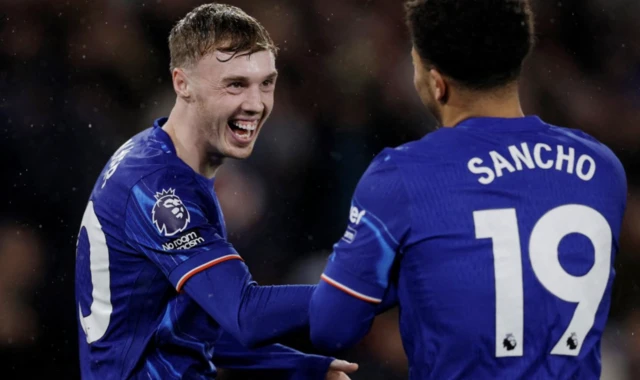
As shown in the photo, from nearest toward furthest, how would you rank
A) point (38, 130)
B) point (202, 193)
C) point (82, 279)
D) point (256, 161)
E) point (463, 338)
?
point (463, 338), point (202, 193), point (82, 279), point (38, 130), point (256, 161)

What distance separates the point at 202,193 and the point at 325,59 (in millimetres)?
3055

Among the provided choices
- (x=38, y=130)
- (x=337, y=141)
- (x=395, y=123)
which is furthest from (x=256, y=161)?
(x=38, y=130)

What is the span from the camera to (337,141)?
18.2 ft

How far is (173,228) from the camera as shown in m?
2.63

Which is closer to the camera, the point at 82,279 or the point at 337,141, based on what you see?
the point at 82,279

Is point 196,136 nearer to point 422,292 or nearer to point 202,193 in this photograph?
point 202,193

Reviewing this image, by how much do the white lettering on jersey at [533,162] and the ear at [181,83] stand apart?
123 cm

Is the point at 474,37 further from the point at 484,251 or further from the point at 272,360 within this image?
the point at 272,360

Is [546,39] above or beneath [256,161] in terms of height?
A: above

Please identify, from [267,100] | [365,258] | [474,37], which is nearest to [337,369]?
[267,100]

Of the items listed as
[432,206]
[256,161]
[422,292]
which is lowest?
[256,161]

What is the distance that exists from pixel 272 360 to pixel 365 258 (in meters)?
1.11

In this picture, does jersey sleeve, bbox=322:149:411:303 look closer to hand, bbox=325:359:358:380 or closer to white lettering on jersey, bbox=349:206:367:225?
white lettering on jersey, bbox=349:206:367:225

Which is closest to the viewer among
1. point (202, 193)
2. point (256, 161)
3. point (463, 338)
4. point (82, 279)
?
point (463, 338)
